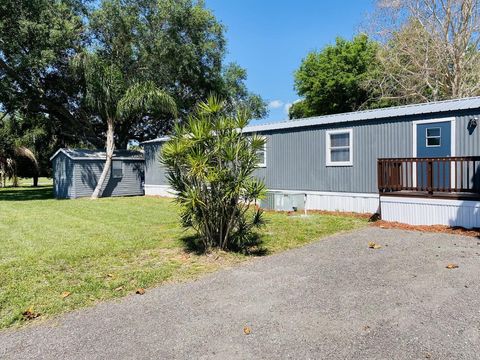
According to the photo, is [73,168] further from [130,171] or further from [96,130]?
[96,130]

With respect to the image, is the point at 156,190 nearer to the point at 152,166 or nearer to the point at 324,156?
the point at 152,166

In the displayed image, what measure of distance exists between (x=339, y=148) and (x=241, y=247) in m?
6.28

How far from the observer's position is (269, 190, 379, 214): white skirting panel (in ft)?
36.0

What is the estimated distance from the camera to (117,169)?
20.9m

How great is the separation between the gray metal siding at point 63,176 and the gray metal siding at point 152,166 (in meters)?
3.81

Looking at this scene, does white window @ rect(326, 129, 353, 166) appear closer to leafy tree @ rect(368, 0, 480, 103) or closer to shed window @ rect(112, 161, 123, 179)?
leafy tree @ rect(368, 0, 480, 103)

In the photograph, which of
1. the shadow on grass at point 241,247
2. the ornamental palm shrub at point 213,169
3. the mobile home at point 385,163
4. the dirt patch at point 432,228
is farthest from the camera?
the mobile home at point 385,163

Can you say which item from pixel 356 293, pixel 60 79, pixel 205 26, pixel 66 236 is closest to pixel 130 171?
pixel 60 79

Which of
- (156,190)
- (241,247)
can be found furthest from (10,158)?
(241,247)

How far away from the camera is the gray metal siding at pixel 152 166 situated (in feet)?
64.2

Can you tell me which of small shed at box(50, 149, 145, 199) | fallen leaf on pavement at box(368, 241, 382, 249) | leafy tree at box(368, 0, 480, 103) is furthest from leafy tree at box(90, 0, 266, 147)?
fallen leaf on pavement at box(368, 241, 382, 249)

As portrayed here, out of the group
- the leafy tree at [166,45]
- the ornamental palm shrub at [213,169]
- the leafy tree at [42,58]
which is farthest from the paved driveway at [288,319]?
the leafy tree at [166,45]

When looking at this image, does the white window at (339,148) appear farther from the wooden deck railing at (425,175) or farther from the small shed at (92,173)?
the small shed at (92,173)

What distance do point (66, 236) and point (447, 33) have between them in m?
21.0
